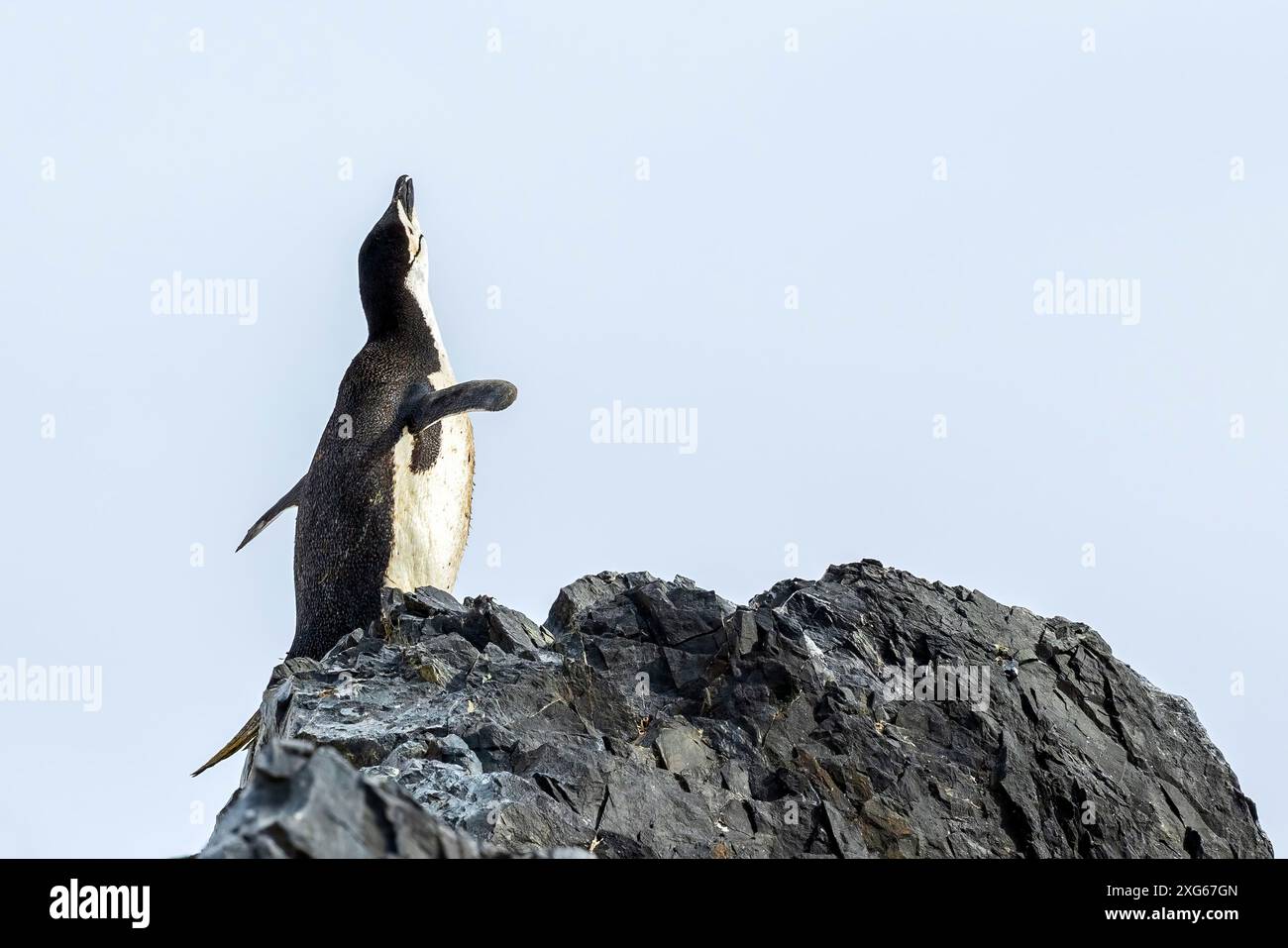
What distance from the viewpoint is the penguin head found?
10.3 m

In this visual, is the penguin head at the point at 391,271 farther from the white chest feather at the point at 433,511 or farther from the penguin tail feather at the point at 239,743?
the penguin tail feather at the point at 239,743

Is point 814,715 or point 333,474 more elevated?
point 333,474

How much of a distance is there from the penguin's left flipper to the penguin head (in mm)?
746

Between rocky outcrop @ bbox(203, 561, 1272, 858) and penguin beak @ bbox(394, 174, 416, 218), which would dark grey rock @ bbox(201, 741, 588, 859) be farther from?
penguin beak @ bbox(394, 174, 416, 218)

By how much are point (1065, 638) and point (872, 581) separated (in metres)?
1.43

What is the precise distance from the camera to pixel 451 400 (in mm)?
9570

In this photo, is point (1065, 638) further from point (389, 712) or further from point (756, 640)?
point (389, 712)

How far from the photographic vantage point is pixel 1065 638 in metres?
9.53
